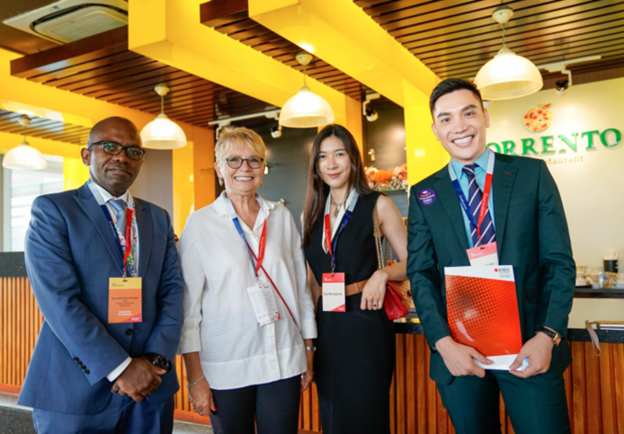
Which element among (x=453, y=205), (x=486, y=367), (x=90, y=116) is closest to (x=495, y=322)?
(x=486, y=367)

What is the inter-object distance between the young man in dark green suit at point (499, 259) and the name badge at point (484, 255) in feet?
0.07

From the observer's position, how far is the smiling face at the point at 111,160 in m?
1.73

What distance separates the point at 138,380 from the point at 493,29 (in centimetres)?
415

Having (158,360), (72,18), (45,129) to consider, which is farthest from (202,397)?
(45,129)

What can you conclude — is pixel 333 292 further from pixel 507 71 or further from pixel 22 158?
pixel 22 158

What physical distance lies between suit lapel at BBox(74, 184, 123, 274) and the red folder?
1.10 m

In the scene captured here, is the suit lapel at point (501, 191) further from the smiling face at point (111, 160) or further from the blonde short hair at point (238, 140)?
the smiling face at point (111, 160)

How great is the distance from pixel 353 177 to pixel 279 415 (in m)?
0.97

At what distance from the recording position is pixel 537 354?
1.40 metres

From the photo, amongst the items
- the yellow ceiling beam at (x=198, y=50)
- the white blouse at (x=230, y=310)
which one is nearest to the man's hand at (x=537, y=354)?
the white blouse at (x=230, y=310)

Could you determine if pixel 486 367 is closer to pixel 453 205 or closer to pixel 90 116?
pixel 453 205

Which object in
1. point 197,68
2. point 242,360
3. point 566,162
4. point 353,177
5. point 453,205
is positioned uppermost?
point 197,68

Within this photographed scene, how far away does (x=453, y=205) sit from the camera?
1.59m

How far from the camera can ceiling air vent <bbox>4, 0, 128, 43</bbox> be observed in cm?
454
